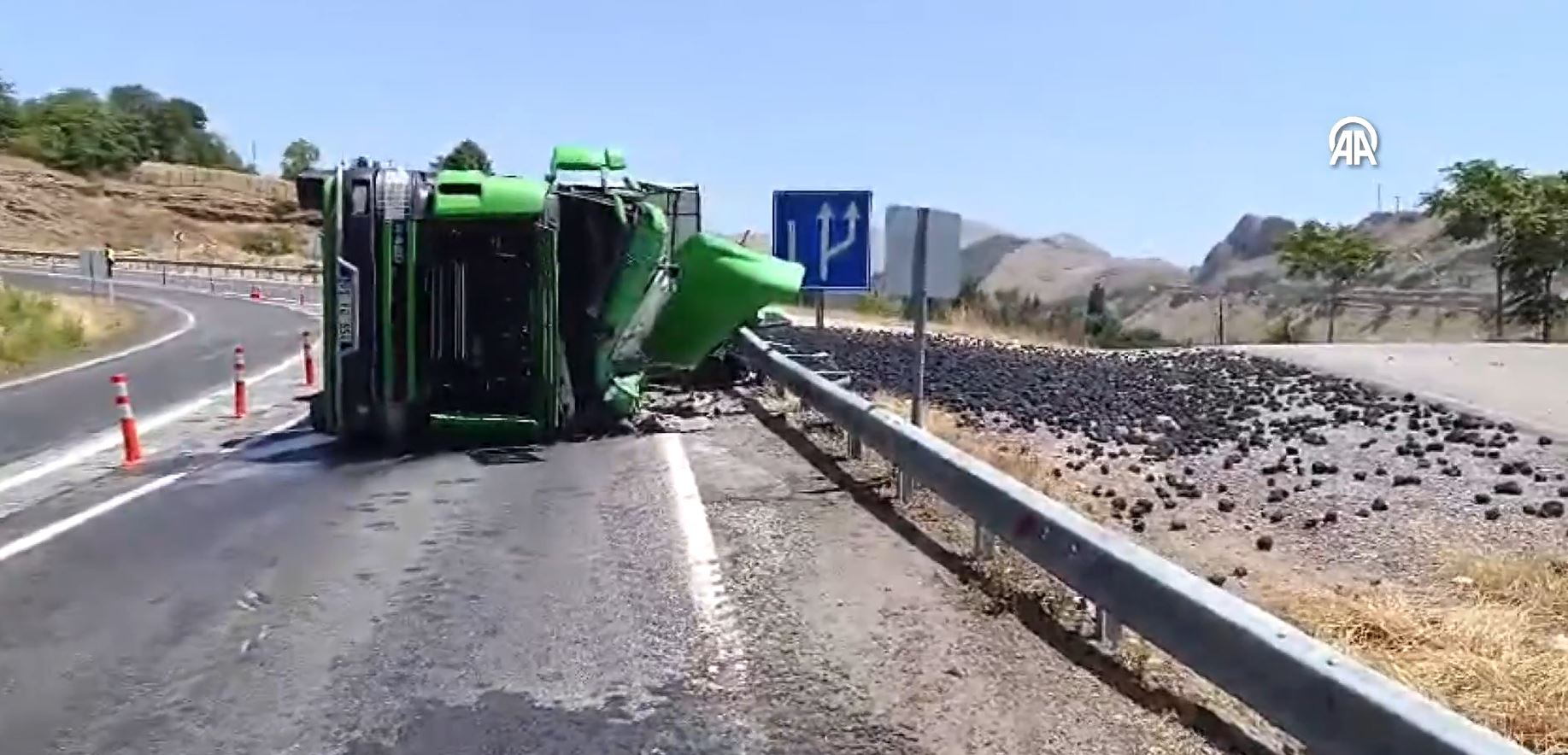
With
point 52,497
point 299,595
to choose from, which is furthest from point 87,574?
point 52,497

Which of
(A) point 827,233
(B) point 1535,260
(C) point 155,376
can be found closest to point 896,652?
(A) point 827,233

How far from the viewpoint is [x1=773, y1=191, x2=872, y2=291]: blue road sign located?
17.5 meters

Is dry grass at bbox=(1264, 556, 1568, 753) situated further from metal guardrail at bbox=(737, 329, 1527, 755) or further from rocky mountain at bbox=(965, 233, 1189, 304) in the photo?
rocky mountain at bbox=(965, 233, 1189, 304)

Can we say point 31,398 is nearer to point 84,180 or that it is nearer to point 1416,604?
point 1416,604

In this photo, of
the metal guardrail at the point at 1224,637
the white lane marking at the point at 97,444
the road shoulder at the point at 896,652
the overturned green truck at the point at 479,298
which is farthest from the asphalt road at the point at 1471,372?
the white lane marking at the point at 97,444

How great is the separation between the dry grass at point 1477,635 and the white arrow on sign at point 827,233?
8902mm

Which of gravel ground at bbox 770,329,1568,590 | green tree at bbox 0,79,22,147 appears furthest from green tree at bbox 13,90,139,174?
gravel ground at bbox 770,329,1568,590

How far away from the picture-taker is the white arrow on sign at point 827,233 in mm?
17453

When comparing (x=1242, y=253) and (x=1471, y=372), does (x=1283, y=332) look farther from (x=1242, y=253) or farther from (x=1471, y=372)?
(x=1242, y=253)

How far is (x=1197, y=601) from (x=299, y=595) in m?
4.54

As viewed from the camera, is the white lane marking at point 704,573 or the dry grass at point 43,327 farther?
the dry grass at point 43,327

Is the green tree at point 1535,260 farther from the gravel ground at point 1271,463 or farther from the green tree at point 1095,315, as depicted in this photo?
the gravel ground at point 1271,463

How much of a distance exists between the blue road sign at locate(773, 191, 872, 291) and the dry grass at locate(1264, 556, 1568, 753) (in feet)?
29.1

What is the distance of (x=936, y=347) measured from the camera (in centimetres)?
2978
